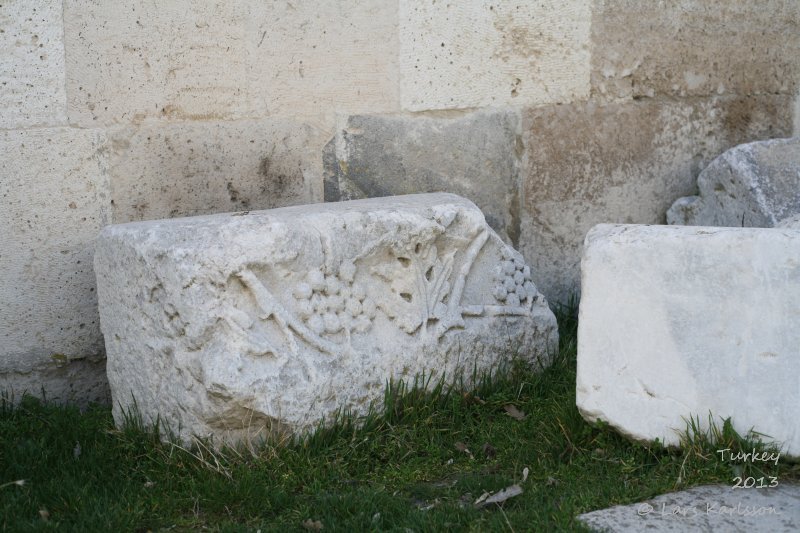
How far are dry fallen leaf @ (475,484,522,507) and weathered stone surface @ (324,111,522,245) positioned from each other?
156 cm

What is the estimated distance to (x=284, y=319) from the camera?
9.35 feet

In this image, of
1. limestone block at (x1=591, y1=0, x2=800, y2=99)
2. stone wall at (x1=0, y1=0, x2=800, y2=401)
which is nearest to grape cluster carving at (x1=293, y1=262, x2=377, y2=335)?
stone wall at (x1=0, y1=0, x2=800, y2=401)

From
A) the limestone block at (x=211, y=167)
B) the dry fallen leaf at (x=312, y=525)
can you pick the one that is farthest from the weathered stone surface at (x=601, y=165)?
the dry fallen leaf at (x=312, y=525)

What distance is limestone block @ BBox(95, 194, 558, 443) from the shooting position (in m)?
2.77

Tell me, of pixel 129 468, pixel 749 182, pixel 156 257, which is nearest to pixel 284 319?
pixel 156 257

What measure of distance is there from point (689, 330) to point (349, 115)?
1681 millimetres

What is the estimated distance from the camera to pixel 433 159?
154 inches

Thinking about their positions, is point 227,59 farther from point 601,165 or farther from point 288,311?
point 601,165

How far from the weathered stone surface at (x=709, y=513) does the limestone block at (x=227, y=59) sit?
1.97m

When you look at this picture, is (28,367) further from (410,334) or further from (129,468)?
(410,334)

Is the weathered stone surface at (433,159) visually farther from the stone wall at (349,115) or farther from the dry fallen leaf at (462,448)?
the dry fallen leaf at (462,448)

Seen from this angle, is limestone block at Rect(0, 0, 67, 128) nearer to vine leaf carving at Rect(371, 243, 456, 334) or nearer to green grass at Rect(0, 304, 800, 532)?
green grass at Rect(0, 304, 800, 532)

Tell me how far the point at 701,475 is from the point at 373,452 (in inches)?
37.3

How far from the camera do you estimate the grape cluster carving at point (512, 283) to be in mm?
3389
